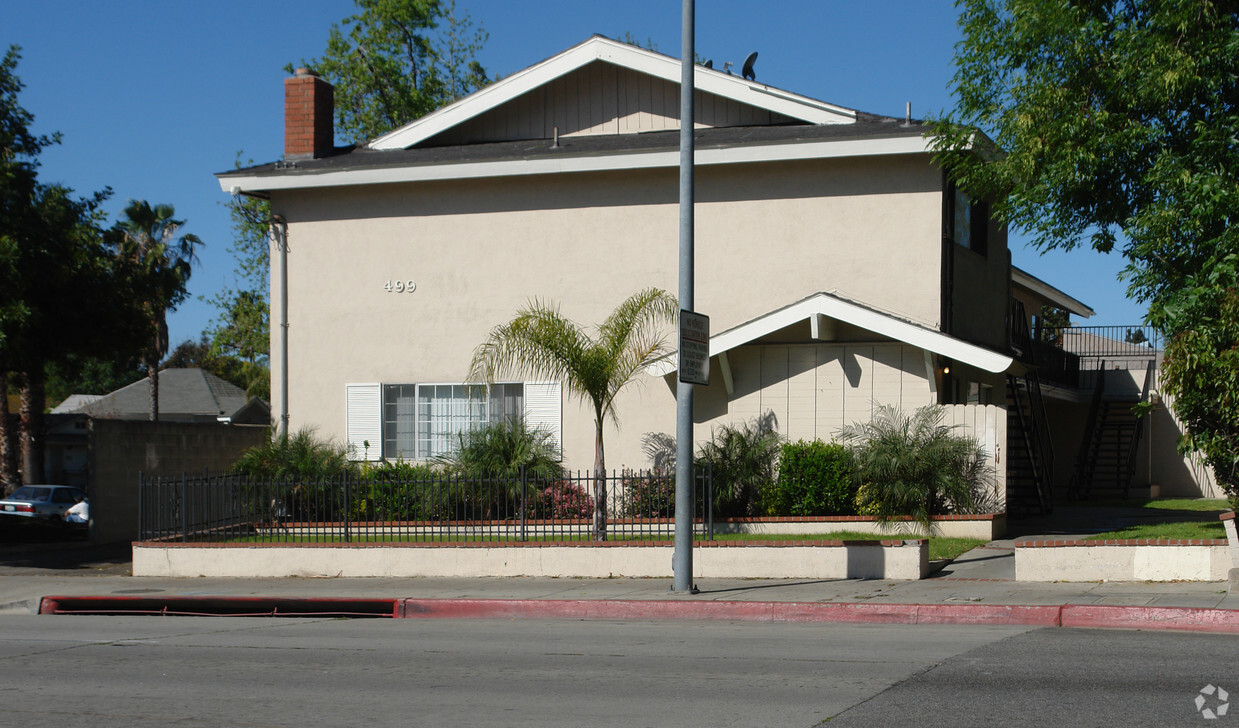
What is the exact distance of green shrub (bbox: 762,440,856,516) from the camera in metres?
17.2

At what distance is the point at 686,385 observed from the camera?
12766 mm

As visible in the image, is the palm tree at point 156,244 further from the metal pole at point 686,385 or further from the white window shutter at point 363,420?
the metal pole at point 686,385

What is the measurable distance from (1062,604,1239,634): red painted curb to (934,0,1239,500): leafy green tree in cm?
261

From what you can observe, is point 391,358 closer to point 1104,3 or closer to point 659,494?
point 659,494

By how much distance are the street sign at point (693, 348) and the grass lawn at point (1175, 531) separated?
221 inches

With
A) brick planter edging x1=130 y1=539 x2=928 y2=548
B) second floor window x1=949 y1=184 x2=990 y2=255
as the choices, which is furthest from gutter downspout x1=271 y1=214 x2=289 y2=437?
second floor window x1=949 y1=184 x2=990 y2=255

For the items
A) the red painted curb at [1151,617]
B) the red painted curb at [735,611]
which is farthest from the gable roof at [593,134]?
the red painted curb at [1151,617]

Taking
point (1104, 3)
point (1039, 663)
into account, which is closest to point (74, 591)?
point (1039, 663)

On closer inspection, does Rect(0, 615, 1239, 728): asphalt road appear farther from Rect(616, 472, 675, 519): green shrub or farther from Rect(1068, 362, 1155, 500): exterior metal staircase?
Rect(1068, 362, 1155, 500): exterior metal staircase

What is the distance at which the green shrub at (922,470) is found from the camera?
16578mm

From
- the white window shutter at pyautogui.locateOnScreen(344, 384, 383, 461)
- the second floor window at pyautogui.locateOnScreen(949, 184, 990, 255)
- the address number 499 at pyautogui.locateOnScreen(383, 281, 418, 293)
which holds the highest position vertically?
the second floor window at pyautogui.locateOnScreen(949, 184, 990, 255)

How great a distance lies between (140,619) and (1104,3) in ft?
45.6

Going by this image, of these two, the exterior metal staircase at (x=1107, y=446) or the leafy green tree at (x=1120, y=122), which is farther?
the exterior metal staircase at (x=1107, y=446)

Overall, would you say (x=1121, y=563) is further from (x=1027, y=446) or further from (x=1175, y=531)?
(x=1027, y=446)
